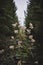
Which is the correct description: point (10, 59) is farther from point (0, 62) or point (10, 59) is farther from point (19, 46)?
point (0, 62)

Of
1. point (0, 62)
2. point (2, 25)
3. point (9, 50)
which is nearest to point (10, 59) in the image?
point (9, 50)

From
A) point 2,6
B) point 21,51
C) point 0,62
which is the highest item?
point 21,51

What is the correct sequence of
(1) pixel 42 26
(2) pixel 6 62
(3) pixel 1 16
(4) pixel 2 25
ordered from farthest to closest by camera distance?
(2) pixel 6 62, (4) pixel 2 25, (3) pixel 1 16, (1) pixel 42 26

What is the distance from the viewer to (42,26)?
12.8 feet

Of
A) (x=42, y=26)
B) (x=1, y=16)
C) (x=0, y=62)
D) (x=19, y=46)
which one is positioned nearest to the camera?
(x=42, y=26)

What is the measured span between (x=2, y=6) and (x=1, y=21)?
0.44 meters

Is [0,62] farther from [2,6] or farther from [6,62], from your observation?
[2,6]

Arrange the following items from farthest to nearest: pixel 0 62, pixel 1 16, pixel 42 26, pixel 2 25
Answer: pixel 0 62, pixel 2 25, pixel 1 16, pixel 42 26

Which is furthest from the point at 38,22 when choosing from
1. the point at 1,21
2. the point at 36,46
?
the point at 1,21

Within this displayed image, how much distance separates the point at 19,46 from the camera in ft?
38.6

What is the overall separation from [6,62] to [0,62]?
4.40ft

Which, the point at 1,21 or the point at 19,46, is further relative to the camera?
the point at 19,46

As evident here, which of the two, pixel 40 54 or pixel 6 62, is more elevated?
pixel 6 62

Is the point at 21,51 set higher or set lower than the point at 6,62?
higher
